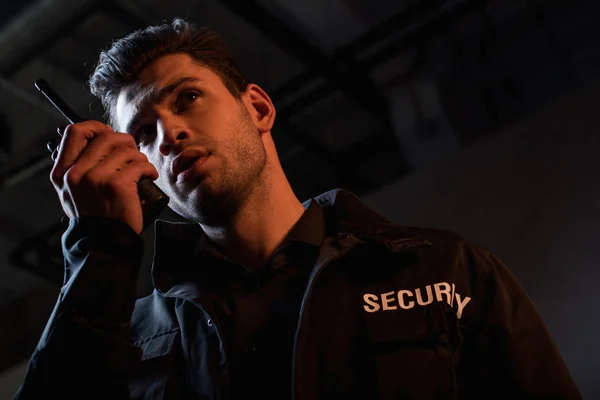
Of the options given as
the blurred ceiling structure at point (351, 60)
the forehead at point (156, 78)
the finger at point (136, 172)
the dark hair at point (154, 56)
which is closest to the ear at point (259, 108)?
the dark hair at point (154, 56)

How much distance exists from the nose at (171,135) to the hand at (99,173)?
239 mm

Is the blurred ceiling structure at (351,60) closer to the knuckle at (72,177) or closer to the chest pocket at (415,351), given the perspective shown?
the knuckle at (72,177)

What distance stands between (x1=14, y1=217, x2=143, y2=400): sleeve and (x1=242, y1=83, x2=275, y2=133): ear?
68 centimetres

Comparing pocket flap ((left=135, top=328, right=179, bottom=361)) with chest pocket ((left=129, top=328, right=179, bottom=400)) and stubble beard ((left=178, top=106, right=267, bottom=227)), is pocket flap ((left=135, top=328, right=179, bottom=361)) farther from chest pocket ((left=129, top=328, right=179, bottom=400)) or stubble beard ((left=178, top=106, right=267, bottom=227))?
stubble beard ((left=178, top=106, right=267, bottom=227))

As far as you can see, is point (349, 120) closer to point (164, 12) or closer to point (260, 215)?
point (164, 12)

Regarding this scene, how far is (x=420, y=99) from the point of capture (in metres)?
3.18

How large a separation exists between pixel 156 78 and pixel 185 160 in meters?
0.28

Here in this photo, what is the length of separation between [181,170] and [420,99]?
209 centimetres

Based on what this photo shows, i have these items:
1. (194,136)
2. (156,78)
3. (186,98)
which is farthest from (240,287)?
(156,78)

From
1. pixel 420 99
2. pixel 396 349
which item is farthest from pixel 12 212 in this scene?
pixel 396 349

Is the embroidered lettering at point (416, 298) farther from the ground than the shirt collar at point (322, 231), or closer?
closer

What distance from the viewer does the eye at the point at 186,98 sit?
141 centimetres

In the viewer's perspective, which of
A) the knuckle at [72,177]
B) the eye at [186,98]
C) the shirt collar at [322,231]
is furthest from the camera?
the eye at [186,98]

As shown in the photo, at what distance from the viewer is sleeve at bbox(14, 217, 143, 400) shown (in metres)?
0.92
